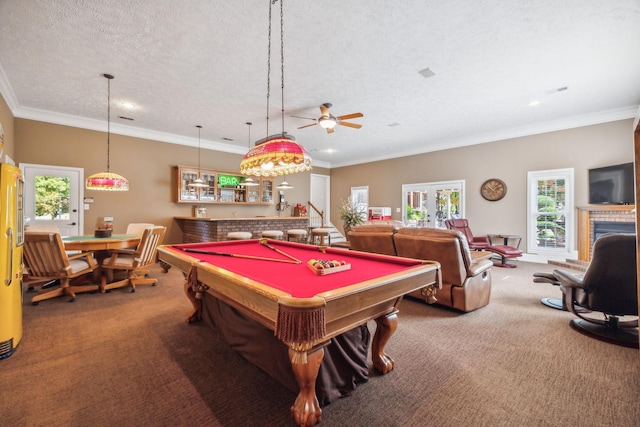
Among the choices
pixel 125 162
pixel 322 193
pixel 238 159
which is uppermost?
pixel 238 159

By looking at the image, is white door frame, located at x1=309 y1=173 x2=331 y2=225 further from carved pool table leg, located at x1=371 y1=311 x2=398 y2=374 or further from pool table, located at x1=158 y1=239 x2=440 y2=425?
carved pool table leg, located at x1=371 y1=311 x2=398 y2=374

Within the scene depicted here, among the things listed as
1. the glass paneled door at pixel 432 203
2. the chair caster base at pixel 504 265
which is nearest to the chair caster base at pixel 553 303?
the chair caster base at pixel 504 265

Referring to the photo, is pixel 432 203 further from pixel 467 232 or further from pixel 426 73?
pixel 426 73

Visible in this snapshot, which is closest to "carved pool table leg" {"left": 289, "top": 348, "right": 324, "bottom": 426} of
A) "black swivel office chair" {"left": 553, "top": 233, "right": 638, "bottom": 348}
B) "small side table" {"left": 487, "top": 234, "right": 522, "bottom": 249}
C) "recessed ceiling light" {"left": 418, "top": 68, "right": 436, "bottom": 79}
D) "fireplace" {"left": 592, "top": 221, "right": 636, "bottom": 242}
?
"black swivel office chair" {"left": 553, "top": 233, "right": 638, "bottom": 348}

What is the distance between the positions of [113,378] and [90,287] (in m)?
2.63

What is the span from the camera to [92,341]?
7.95ft

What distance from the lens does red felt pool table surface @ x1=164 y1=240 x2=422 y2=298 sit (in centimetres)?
148

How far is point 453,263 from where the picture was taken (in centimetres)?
298

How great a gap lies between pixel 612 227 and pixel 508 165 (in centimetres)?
224

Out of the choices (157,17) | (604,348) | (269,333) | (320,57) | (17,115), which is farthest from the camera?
(17,115)

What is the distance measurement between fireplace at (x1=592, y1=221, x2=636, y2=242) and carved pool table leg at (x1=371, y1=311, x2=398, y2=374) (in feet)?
18.9

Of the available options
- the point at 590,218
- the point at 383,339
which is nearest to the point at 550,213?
the point at 590,218

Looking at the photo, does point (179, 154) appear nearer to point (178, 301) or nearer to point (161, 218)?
point (161, 218)

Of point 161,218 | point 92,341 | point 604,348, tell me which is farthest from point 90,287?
point 604,348
